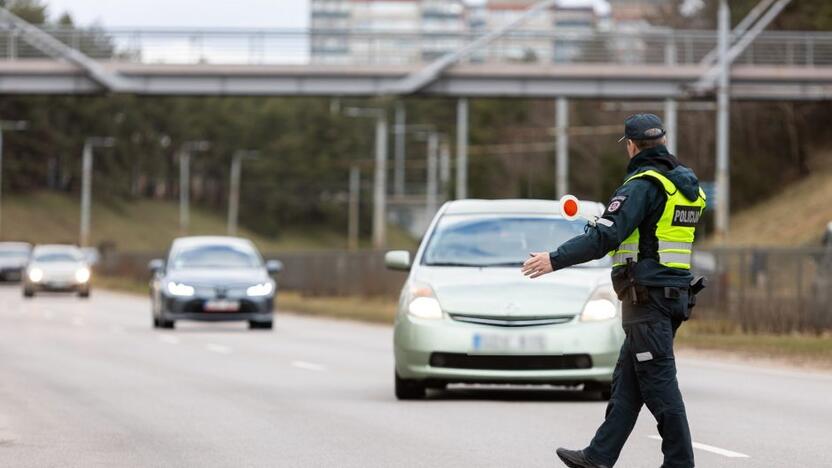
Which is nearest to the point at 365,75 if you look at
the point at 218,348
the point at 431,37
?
the point at 431,37

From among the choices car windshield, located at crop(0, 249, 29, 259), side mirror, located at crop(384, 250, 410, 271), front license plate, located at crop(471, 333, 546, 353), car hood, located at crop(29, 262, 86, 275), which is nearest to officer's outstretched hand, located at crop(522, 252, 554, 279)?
front license plate, located at crop(471, 333, 546, 353)

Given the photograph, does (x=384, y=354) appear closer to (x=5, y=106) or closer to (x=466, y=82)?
(x=466, y=82)

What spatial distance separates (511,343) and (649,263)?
6.17m

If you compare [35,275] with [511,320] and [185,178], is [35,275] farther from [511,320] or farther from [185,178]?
[185,178]

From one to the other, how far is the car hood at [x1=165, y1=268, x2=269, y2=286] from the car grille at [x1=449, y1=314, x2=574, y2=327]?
54.5 ft

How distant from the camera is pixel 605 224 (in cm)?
955

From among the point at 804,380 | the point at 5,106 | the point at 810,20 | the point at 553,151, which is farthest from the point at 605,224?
the point at 5,106

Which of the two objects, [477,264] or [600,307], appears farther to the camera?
[477,264]

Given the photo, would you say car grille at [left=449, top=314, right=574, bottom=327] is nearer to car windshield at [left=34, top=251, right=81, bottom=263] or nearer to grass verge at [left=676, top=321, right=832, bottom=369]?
grass verge at [left=676, top=321, right=832, bottom=369]

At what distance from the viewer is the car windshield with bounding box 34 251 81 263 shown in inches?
2215

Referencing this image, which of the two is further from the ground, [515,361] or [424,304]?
[424,304]

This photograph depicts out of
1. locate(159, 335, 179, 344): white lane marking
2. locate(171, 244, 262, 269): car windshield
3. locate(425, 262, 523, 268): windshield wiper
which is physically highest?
locate(425, 262, 523, 268): windshield wiper

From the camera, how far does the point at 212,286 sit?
32.2 metres

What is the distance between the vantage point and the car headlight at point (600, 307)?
1599cm
